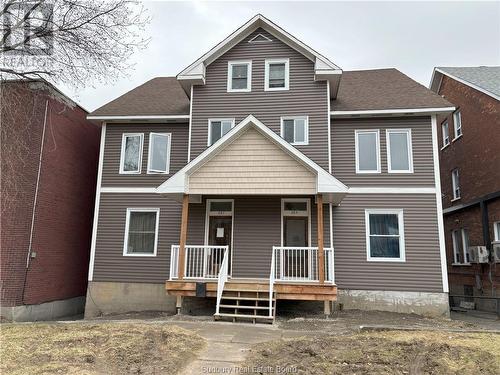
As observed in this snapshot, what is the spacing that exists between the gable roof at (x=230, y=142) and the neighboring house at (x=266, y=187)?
4cm

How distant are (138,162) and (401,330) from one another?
32.3ft

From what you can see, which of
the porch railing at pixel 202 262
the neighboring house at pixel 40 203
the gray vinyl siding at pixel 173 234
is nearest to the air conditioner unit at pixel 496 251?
the gray vinyl siding at pixel 173 234

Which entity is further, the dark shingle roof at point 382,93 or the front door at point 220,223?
the dark shingle roof at point 382,93

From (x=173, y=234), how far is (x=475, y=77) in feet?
47.9

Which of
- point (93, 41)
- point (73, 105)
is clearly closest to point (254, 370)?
point (93, 41)

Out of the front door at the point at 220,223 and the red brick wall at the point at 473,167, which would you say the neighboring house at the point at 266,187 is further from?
the red brick wall at the point at 473,167

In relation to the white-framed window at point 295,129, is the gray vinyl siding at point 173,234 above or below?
below

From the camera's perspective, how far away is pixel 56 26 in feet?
37.5

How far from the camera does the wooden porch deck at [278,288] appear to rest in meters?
10.2

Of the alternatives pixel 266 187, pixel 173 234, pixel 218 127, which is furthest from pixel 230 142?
pixel 173 234

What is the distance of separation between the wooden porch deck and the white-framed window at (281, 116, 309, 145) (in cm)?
464

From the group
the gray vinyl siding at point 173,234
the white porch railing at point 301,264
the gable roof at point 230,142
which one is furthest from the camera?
the gray vinyl siding at point 173,234

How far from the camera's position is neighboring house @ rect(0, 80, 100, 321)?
11.7 meters

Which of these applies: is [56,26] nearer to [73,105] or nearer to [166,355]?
[73,105]
